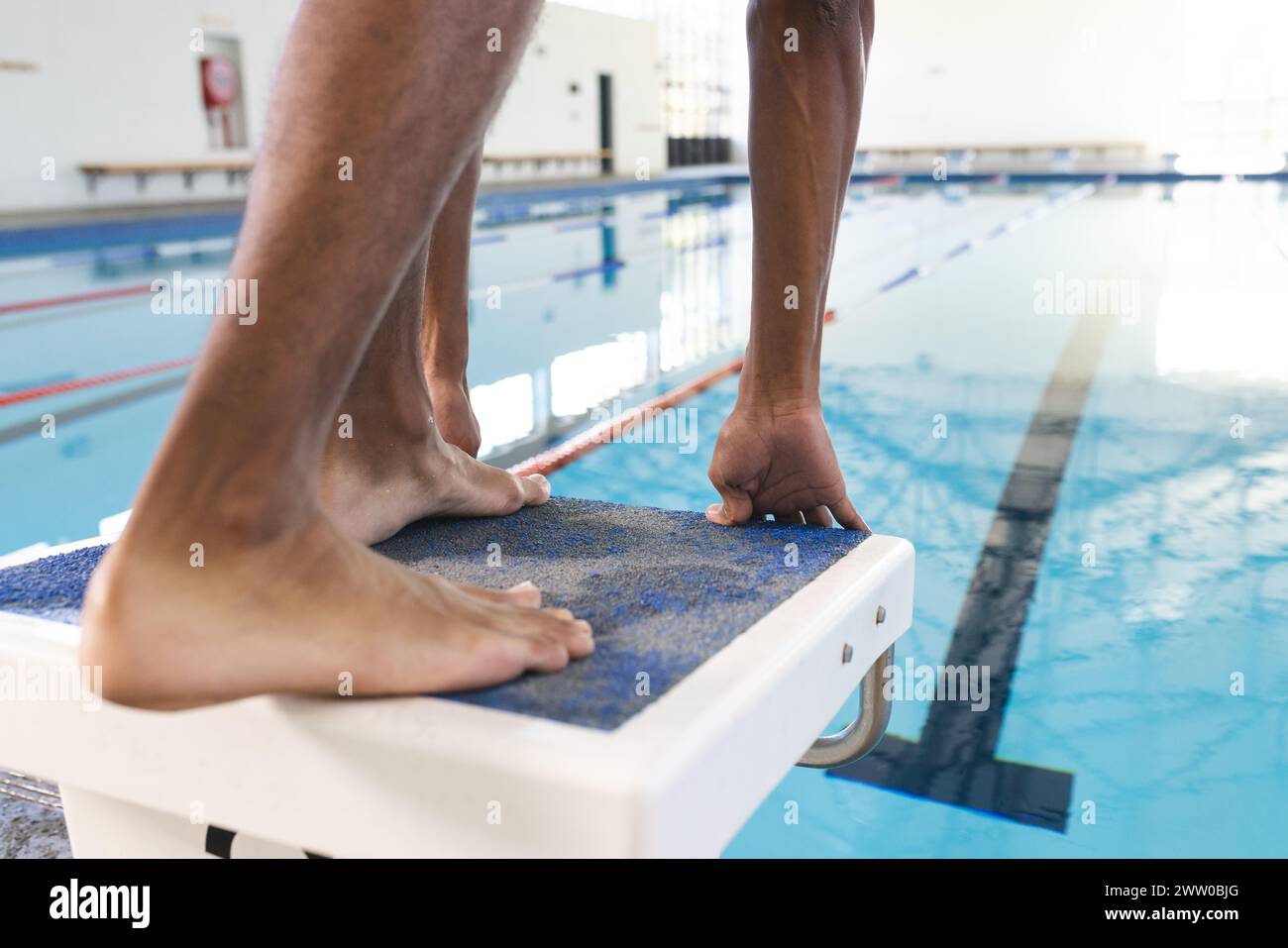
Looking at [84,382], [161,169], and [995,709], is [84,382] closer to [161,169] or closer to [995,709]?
[995,709]

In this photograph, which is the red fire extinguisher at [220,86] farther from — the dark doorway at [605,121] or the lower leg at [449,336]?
the lower leg at [449,336]

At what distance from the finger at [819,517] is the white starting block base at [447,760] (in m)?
0.37

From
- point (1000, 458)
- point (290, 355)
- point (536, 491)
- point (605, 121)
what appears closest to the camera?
point (290, 355)

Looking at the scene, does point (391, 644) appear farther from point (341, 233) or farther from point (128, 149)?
point (128, 149)

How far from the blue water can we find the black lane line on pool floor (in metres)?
0.03

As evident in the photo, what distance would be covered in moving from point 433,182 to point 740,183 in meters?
19.9

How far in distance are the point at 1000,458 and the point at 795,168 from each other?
96.7 inches

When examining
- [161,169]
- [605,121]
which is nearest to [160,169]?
[161,169]

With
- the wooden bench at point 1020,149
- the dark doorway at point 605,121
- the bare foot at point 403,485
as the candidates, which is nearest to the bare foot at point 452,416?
the bare foot at point 403,485

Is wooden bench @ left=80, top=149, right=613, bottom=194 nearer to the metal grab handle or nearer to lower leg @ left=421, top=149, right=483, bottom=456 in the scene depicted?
lower leg @ left=421, top=149, right=483, bottom=456

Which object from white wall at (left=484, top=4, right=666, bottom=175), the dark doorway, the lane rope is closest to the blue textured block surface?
the lane rope

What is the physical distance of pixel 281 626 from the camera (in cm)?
75

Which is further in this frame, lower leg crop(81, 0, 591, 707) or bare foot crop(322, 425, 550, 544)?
bare foot crop(322, 425, 550, 544)

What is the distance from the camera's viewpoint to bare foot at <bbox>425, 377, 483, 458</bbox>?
1532mm
